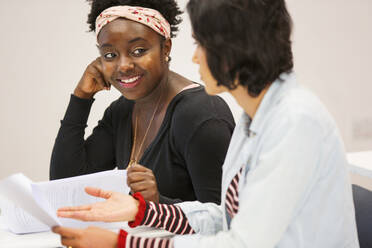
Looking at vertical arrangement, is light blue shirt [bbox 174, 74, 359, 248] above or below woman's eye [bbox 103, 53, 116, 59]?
below

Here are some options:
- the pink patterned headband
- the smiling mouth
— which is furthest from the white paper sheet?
the pink patterned headband

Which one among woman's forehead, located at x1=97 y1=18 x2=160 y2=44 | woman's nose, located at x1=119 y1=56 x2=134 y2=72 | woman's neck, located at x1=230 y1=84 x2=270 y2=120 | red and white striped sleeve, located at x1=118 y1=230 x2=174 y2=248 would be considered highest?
woman's forehead, located at x1=97 y1=18 x2=160 y2=44

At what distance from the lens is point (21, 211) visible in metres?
1.14

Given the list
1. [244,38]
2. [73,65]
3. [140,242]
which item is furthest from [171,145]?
[73,65]

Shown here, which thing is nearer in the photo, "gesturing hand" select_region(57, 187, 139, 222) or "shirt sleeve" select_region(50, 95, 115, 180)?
"gesturing hand" select_region(57, 187, 139, 222)

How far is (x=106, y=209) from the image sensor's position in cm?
104

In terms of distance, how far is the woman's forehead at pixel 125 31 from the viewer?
1.37 m

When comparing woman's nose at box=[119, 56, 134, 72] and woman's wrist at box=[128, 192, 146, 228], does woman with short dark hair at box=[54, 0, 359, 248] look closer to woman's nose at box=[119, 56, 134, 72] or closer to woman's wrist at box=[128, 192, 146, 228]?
woman's wrist at box=[128, 192, 146, 228]

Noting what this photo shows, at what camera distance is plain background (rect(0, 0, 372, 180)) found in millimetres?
2635

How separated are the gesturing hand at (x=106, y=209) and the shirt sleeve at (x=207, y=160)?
0.95 feet

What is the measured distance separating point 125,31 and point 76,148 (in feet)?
1.59

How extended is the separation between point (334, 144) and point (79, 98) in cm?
101

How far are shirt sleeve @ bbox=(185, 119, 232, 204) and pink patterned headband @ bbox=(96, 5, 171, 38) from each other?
0.36 m

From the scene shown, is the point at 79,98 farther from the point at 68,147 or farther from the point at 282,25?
the point at 282,25
